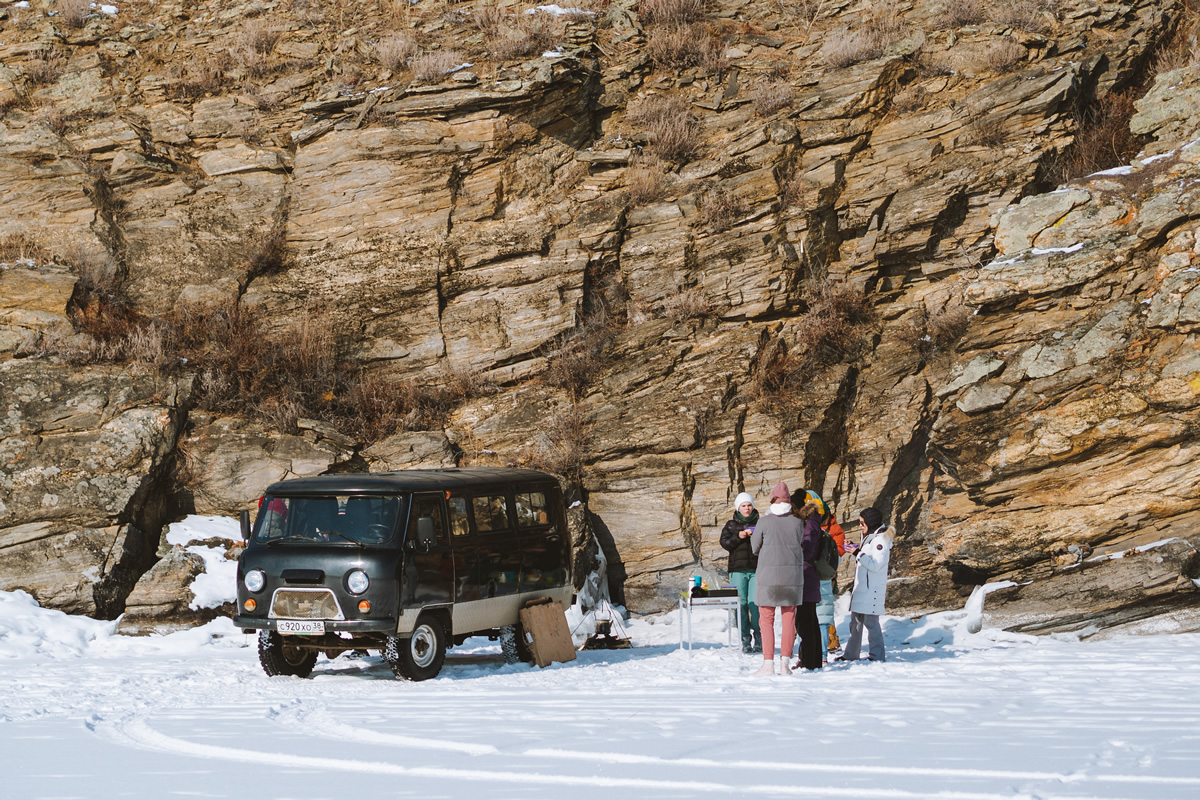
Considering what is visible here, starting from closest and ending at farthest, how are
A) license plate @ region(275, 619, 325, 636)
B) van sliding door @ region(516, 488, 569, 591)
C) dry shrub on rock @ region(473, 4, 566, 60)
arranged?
1. license plate @ region(275, 619, 325, 636)
2. van sliding door @ region(516, 488, 569, 591)
3. dry shrub on rock @ region(473, 4, 566, 60)

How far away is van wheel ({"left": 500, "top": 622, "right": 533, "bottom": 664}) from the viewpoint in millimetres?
11977

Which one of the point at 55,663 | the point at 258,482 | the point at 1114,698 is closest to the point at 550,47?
the point at 258,482

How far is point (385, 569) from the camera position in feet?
33.7

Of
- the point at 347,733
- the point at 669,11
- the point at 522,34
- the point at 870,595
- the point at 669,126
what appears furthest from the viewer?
the point at 669,11

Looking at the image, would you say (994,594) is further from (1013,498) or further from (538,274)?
(538,274)

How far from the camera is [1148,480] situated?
13320 millimetres

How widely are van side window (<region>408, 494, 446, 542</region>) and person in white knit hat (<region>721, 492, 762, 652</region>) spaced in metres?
3.35

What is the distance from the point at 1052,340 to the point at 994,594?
3868 mm

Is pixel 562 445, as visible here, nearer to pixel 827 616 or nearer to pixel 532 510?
pixel 532 510

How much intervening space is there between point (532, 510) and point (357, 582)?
277 centimetres

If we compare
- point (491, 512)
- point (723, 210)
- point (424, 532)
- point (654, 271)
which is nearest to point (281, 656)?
point (424, 532)

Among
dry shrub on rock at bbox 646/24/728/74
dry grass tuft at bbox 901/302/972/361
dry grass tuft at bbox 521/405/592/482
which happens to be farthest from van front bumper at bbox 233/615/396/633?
dry shrub on rock at bbox 646/24/728/74

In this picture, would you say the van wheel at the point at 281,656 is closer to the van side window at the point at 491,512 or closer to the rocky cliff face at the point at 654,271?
the van side window at the point at 491,512

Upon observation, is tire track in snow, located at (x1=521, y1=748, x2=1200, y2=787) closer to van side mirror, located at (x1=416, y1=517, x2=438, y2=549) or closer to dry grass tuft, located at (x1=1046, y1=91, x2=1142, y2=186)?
van side mirror, located at (x1=416, y1=517, x2=438, y2=549)
